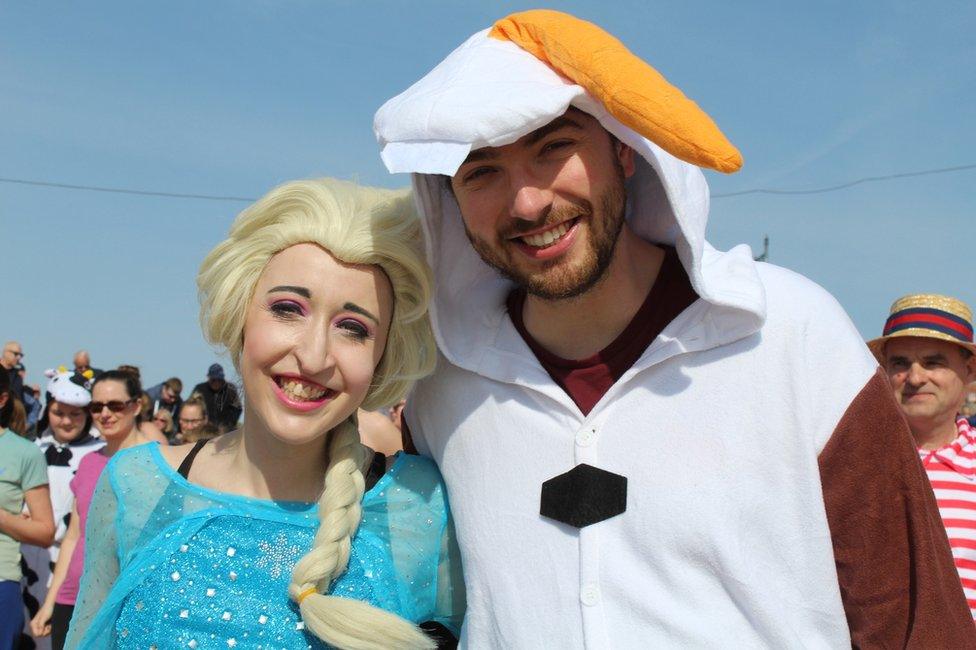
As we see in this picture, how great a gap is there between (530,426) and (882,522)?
0.75 metres

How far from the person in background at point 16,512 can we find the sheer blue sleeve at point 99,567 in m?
2.78

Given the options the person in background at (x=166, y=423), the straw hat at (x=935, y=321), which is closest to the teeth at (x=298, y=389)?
the straw hat at (x=935, y=321)

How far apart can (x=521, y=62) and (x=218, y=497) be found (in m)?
1.20

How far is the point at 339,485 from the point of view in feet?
8.13

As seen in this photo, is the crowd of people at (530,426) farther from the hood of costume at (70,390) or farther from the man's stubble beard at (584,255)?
the hood of costume at (70,390)

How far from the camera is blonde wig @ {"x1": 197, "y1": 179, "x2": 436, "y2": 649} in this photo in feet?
7.70

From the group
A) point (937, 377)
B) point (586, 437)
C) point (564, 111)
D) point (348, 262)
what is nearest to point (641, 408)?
point (586, 437)

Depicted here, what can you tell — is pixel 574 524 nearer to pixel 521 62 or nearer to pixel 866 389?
pixel 866 389

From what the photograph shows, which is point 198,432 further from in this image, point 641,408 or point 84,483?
point 641,408

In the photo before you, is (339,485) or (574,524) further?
(339,485)

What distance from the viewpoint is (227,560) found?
2.41 meters

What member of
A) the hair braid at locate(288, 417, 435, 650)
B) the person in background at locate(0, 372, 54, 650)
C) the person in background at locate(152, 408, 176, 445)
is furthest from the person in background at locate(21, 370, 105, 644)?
the hair braid at locate(288, 417, 435, 650)

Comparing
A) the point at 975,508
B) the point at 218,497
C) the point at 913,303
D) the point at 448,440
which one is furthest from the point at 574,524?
the point at 913,303

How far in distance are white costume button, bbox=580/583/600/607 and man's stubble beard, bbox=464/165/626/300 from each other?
0.61 meters
